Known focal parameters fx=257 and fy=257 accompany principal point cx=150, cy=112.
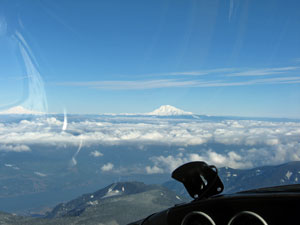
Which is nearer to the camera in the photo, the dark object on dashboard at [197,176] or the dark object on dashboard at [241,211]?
the dark object on dashboard at [241,211]

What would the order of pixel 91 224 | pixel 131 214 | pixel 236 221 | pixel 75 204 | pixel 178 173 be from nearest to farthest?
pixel 236 221
pixel 178 173
pixel 91 224
pixel 131 214
pixel 75 204

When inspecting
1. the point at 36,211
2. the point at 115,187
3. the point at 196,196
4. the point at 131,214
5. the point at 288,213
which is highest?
the point at 288,213

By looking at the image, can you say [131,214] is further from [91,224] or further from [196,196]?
[196,196]

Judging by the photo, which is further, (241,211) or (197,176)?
(197,176)

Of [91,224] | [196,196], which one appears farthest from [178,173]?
[91,224]

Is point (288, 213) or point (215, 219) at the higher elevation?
point (288, 213)

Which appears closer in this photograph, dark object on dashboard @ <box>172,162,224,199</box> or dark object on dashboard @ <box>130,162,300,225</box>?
dark object on dashboard @ <box>130,162,300,225</box>

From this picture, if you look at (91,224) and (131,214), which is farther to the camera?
(131,214)

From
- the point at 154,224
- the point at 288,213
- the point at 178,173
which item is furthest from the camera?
the point at 178,173
